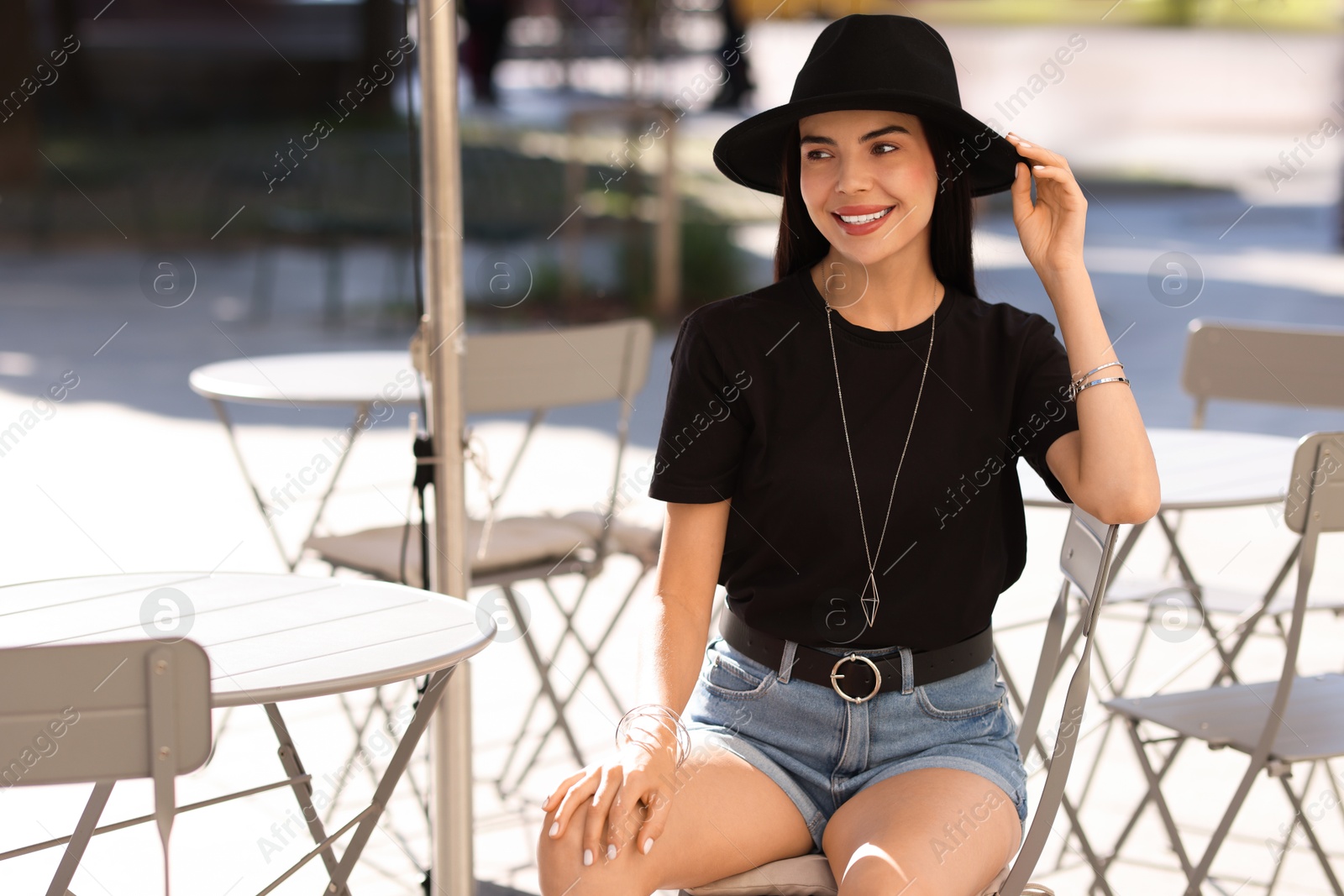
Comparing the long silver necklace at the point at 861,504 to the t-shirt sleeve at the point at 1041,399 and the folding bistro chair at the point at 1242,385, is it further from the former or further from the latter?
the folding bistro chair at the point at 1242,385

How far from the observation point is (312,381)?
149 inches

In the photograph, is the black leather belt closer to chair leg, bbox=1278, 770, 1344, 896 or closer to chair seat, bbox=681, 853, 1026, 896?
chair seat, bbox=681, 853, 1026, 896

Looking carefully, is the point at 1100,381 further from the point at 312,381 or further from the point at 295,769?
the point at 312,381

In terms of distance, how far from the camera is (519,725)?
13.4ft

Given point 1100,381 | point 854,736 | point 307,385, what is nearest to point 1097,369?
point 1100,381

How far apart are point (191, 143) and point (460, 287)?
15.8 m

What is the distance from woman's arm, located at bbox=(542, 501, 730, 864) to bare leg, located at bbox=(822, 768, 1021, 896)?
243 millimetres

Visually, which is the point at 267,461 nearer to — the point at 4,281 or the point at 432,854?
the point at 432,854

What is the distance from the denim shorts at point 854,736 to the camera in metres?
2.07

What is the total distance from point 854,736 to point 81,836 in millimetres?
1063

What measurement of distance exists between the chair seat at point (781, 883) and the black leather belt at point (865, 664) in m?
0.25

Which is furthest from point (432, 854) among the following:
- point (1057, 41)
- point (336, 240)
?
point (1057, 41)


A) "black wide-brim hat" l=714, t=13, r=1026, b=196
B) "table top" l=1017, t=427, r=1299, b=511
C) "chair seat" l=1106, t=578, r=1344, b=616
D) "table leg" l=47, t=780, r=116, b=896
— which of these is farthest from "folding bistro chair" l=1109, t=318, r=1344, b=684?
"table leg" l=47, t=780, r=116, b=896

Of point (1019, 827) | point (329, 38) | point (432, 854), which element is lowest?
point (432, 854)
